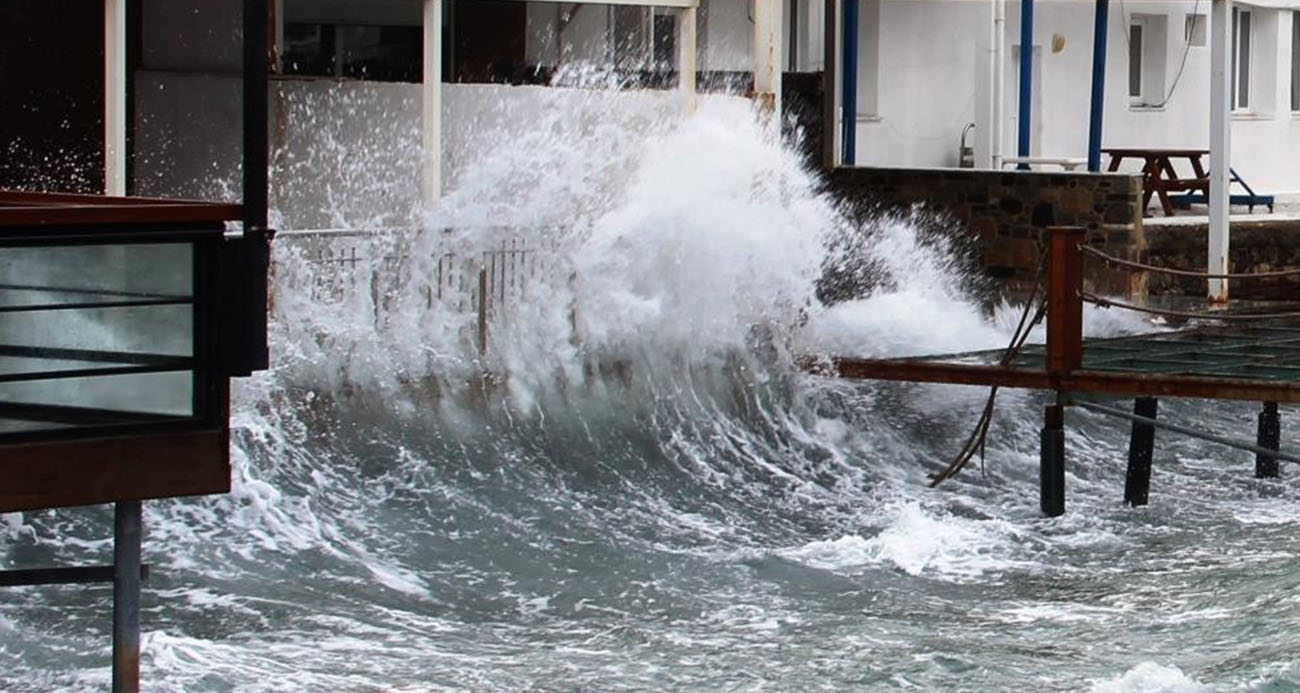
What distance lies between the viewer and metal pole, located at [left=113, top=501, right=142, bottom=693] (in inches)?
307

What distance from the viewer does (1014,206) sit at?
67.8ft

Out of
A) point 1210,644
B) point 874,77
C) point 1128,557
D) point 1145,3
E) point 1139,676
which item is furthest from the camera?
point 1145,3

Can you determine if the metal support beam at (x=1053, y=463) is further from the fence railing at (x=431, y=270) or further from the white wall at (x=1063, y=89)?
the white wall at (x=1063, y=89)

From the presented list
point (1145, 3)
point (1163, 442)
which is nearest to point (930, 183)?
point (1163, 442)

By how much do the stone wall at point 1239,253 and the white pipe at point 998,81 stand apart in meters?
1.72

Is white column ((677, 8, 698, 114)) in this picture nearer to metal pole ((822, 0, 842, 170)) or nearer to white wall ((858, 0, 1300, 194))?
metal pole ((822, 0, 842, 170))

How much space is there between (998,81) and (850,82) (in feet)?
4.58

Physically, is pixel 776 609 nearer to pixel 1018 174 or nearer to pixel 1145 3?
pixel 1018 174

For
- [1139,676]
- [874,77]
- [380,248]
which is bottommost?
[1139,676]

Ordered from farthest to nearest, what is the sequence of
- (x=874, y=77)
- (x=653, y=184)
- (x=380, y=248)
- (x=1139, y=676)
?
(x=874, y=77), (x=653, y=184), (x=380, y=248), (x=1139, y=676)

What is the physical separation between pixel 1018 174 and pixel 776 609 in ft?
32.0

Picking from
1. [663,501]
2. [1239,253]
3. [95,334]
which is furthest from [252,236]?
[1239,253]

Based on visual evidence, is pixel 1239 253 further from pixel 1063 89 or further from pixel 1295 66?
pixel 1295 66

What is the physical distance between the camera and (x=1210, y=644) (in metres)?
10.8
